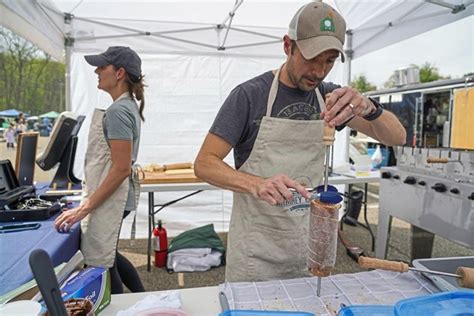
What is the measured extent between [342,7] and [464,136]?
227 centimetres

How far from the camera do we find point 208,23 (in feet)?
12.7

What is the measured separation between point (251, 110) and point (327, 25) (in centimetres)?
38

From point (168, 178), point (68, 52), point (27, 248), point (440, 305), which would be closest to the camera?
point (440, 305)

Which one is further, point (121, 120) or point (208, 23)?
point (208, 23)

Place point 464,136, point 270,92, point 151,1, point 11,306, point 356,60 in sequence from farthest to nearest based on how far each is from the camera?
1. point 356,60
2. point 151,1
3. point 464,136
4. point 270,92
5. point 11,306

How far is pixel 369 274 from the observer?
1.03m

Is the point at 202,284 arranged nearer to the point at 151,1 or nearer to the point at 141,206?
the point at 141,206

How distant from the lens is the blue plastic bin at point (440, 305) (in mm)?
657

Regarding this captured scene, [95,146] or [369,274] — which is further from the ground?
[95,146]

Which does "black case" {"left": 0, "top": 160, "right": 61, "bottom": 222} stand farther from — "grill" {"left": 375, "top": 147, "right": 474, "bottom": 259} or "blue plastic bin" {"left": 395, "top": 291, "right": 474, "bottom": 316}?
"grill" {"left": 375, "top": 147, "right": 474, "bottom": 259}

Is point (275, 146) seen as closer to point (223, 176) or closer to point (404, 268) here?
point (223, 176)

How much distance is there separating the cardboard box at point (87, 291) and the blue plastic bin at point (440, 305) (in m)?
0.70

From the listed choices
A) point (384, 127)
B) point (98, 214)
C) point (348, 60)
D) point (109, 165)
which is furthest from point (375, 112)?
point (348, 60)

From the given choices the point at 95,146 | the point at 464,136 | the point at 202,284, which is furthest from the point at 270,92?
the point at 202,284
